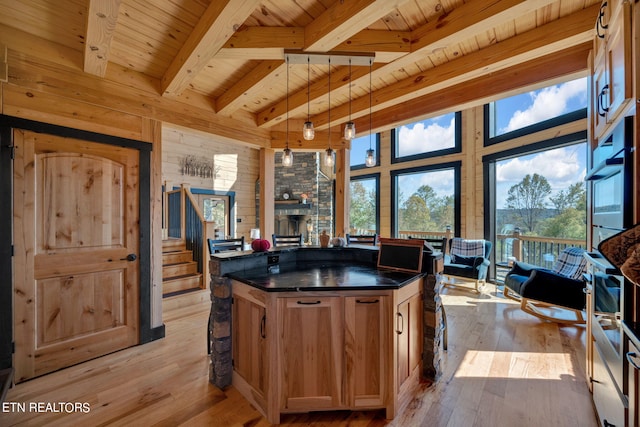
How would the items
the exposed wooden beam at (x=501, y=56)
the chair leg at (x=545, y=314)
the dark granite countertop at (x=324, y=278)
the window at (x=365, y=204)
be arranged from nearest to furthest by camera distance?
the dark granite countertop at (x=324, y=278)
the exposed wooden beam at (x=501, y=56)
the chair leg at (x=545, y=314)
the window at (x=365, y=204)

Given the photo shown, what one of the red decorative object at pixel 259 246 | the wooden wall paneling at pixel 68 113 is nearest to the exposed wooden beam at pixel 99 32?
the wooden wall paneling at pixel 68 113

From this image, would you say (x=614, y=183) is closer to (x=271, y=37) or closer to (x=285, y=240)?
(x=271, y=37)

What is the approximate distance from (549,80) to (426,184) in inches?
154

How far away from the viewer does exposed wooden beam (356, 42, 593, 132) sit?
2.33 meters

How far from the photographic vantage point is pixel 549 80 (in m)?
2.46

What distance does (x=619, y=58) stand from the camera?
1386mm

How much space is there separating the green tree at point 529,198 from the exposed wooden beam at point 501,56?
2992mm

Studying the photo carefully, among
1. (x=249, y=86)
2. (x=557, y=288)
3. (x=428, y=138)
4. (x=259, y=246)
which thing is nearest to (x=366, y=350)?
(x=259, y=246)

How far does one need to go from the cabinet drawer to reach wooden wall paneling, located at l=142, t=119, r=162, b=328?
353 centimetres

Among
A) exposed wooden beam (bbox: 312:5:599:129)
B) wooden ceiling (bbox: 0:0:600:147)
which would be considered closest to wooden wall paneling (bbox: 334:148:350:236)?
exposed wooden beam (bbox: 312:5:599:129)

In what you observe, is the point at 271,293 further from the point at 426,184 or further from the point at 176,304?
the point at 426,184

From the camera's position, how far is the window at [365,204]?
7.32 metres

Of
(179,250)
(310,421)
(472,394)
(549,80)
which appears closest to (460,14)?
(549,80)

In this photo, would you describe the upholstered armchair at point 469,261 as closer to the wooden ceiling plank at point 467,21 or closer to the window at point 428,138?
the window at point 428,138
